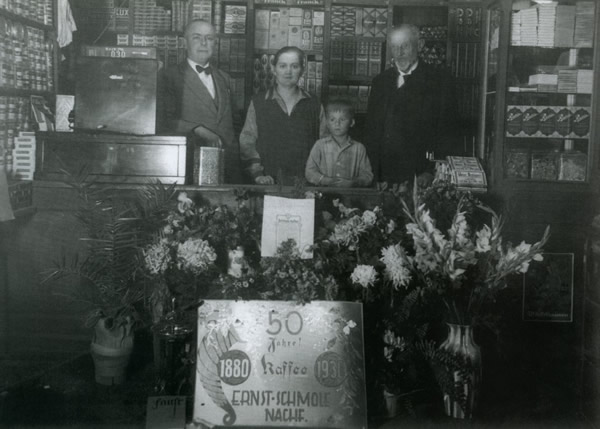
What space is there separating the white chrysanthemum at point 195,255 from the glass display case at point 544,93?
2.46m

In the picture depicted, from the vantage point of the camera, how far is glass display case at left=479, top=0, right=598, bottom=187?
3.58 meters

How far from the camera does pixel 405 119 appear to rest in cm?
415

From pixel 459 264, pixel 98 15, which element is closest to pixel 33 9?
pixel 98 15

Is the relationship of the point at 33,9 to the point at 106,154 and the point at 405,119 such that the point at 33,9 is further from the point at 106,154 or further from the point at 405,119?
the point at 405,119

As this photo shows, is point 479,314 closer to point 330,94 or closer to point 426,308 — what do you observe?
point 426,308

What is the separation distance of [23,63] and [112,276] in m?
2.61

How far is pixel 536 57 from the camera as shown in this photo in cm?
367

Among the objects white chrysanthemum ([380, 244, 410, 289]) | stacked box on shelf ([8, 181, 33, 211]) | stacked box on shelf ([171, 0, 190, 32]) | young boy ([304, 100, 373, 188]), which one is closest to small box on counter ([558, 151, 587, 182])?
young boy ([304, 100, 373, 188])

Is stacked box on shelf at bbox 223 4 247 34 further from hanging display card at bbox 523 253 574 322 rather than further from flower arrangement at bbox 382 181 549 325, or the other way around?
flower arrangement at bbox 382 181 549 325

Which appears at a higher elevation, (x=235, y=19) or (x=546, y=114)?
(x=235, y=19)

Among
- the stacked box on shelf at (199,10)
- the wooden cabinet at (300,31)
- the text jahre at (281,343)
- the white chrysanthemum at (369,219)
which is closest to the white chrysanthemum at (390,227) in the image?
the white chrysanthemum at (369,219)

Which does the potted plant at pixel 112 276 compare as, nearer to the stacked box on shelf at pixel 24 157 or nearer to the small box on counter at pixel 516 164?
the stacked box on shelf at pixel 24 157

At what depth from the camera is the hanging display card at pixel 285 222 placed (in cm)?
171

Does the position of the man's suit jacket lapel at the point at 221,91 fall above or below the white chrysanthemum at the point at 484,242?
above
